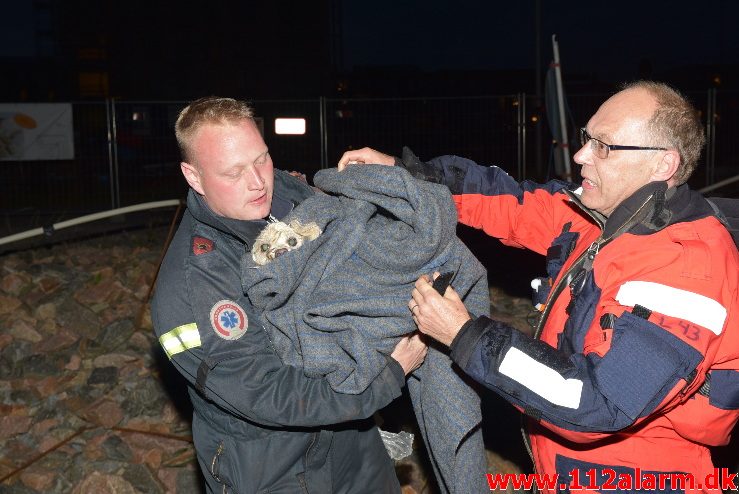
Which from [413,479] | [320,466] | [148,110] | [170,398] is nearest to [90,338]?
[170,398]

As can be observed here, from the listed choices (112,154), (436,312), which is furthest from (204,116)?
(112,154)

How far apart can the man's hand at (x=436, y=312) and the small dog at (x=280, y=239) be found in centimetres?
37

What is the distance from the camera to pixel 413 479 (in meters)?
5.32

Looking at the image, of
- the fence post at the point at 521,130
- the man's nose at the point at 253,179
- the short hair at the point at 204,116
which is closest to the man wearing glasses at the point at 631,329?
the man's nose at the point at 253,179

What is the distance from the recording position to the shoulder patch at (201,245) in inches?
101

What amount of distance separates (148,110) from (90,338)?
5930 mm

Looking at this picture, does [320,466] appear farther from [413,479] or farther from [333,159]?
[333,159]

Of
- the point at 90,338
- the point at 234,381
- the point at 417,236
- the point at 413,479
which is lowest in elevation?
the point at 413,479

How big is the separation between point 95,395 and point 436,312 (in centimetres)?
455

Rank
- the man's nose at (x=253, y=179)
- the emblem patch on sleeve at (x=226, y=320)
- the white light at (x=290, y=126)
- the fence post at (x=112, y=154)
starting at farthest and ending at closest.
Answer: the fence post at (x=112, y=154)
the white light at (x=290, y=126)
the man's nose at (x=253, y=179)
the emblem patch on sleeve at (x=226, y=320)

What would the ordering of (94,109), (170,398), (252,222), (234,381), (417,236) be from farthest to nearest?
(94,109) < (170,398) < (252,222) < (234,381) < (417,236)

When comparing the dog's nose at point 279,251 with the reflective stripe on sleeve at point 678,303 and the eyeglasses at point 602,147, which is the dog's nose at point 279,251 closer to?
the reflective stripe on sleeve at point 678,303

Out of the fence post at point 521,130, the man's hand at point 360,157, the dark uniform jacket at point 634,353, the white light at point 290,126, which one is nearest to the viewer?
the dark uniform jacket at point 634,353

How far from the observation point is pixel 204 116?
2643mm
